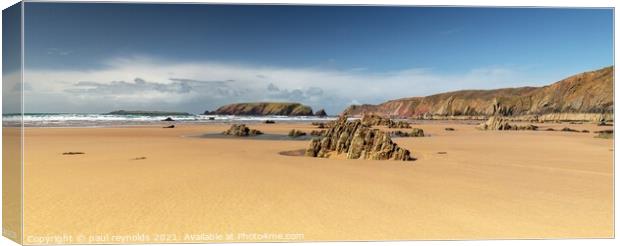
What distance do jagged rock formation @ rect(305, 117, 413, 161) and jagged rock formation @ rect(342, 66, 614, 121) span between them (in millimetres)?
5093

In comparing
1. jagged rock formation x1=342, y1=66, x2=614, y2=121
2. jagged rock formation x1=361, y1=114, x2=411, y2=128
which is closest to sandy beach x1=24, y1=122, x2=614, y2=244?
jagged rock formation x1=342, y1=66, x2=614, y2=121

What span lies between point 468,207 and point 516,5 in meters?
2.99

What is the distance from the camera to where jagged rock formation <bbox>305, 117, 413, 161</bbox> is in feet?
33.9

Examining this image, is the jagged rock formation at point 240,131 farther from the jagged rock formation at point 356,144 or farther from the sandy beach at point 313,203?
the sandy beach at point 313,203

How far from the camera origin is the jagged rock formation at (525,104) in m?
29.5

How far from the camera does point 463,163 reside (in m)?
9.87

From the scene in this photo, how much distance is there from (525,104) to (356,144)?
4484 cm

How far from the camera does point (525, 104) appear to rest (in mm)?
48594

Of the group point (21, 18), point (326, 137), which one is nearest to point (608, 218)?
point (326, 137)

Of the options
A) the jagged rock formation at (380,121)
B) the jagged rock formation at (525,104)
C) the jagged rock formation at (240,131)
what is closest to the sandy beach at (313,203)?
the jagged rock formation at (525,104)

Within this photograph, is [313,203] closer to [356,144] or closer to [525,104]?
[356,144]

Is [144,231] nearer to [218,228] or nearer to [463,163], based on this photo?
[218,228]

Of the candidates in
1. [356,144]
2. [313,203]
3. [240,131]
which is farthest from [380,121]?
[313,203]

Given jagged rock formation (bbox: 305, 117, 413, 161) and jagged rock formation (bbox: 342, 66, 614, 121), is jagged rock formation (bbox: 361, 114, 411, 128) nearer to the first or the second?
jagged rock formation (bbox: 342, 66, 614, 121)
